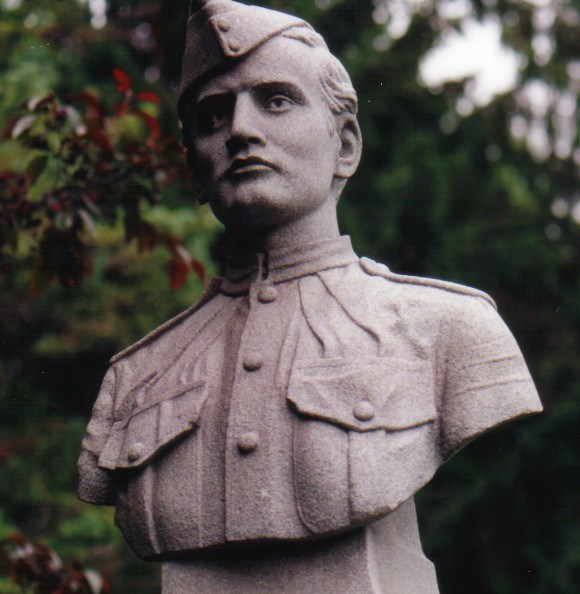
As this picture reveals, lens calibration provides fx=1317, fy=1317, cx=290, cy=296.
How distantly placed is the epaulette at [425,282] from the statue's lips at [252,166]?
0.42 metres

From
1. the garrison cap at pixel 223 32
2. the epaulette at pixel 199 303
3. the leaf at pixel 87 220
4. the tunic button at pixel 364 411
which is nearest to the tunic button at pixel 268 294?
the epaulette at pixel 199 303

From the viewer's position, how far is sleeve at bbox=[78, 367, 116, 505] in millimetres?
3990

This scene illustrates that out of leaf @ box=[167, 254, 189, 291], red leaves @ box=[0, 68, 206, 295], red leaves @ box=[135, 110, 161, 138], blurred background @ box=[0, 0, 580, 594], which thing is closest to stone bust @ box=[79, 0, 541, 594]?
red leaves @ box=[135, 110, 161, 138]

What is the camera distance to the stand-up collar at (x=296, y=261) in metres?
3.96

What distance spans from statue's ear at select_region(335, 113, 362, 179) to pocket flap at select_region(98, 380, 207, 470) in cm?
84

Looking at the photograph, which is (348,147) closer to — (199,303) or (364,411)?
(199,303)

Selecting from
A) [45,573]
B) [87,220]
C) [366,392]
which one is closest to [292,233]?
[366,392]

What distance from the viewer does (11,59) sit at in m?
7.60

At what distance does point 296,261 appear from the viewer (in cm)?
397

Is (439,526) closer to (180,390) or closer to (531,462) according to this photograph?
(531,462)

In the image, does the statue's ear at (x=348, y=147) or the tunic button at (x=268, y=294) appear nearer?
the tunic button at (x=268, y=294)

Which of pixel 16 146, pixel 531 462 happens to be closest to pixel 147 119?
pixel 16 146

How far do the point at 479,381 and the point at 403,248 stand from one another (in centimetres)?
587

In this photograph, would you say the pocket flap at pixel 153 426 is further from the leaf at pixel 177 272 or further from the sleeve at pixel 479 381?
the leaf at pixel 177 272
